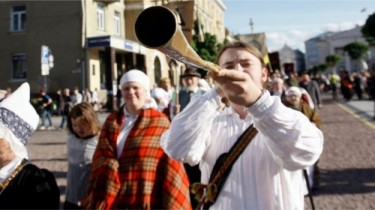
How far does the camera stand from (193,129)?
1.83m

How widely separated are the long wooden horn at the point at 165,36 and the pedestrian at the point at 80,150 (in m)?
3.28

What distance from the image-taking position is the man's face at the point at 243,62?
1751mm

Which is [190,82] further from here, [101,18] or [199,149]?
[101,18]

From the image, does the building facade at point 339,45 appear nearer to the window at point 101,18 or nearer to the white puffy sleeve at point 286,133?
the window at point 101,18

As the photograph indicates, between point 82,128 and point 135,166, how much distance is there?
3.95ft

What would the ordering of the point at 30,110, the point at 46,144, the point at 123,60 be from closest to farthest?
the point at 30,110 < the point at 46,144 < the point at 123,60

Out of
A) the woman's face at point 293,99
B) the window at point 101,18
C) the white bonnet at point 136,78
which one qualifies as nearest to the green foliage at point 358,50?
the window at point 101,18

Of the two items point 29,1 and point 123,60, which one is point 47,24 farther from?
point 123,60

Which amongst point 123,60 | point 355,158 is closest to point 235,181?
point 355,158

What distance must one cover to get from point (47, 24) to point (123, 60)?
8590 mm

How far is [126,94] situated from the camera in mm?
3635

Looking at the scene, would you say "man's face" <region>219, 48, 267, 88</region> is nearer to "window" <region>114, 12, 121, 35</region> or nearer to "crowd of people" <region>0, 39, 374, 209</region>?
"crowd of people" <region>0, 39, 374, 209</region>

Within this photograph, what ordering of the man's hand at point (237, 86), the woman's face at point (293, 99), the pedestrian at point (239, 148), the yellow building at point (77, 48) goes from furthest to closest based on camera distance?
the yellow building at point (77, 48), the woman's face at point (293, 99), the pedestrian at point (239, 148), the man's hand at point (237, 86)

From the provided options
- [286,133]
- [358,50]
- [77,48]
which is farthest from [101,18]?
[358,50]
